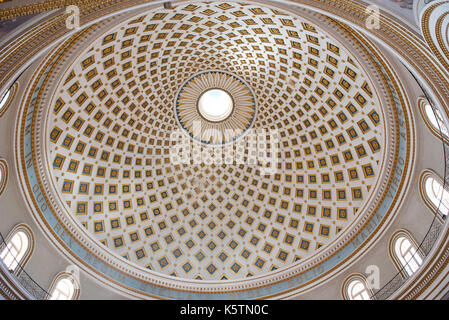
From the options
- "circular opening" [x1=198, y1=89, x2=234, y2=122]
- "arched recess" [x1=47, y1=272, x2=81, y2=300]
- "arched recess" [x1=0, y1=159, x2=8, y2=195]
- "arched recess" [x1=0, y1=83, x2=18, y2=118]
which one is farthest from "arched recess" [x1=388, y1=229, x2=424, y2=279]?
"arched recess" [x1=0, y1=159, x2=8, y2=195]

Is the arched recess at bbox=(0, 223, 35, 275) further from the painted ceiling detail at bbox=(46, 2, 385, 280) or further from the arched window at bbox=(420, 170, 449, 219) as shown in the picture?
the arched window at bbox=(420, 170, 449, 219)

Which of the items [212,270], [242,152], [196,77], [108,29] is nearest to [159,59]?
[196,77]

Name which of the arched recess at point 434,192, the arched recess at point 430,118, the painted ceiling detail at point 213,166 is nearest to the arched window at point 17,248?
the painted ceiling detail at point 213,166

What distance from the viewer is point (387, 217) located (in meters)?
15.6

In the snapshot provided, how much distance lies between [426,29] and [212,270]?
63.4 ft

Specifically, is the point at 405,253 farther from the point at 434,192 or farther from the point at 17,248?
the point at 17,248

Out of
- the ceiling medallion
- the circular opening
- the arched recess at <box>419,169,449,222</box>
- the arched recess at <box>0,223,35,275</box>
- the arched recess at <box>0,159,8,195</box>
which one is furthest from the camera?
the circular opening

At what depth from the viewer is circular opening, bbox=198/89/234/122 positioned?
23656mm

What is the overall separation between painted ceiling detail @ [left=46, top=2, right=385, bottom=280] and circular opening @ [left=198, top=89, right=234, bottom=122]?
1429 millimetres

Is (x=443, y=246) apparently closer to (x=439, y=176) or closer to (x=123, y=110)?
(x=439, y=176)

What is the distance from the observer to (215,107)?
2466 centimetres

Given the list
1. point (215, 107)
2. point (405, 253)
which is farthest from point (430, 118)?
point (215, 107)

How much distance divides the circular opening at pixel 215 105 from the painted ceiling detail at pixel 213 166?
1429mm

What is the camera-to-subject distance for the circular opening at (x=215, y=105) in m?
23.7
